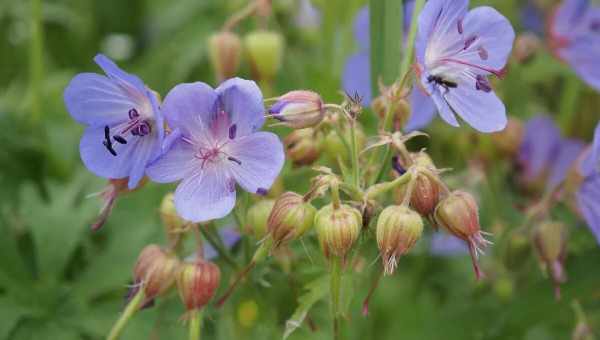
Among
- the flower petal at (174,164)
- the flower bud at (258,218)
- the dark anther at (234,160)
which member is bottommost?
the flower bud at (258,218)

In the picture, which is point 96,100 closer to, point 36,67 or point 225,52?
point 225,52

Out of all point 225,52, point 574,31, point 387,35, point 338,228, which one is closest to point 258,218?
point 338,228

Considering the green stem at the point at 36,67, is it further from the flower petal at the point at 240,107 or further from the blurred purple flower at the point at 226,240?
the flower petal at the point at 240,107

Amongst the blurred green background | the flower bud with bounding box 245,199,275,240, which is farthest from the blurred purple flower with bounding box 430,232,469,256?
the flower bud with bounding box 245,199,275,240

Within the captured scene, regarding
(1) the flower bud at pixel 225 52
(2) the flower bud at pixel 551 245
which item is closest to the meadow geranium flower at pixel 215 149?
(1) the flower bud at pixel 225 52

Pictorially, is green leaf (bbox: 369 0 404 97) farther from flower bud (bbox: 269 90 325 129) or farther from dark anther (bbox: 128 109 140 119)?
dark anther (bbox: 128 109 140 119)

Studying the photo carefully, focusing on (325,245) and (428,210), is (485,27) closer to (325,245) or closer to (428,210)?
(428,210)
